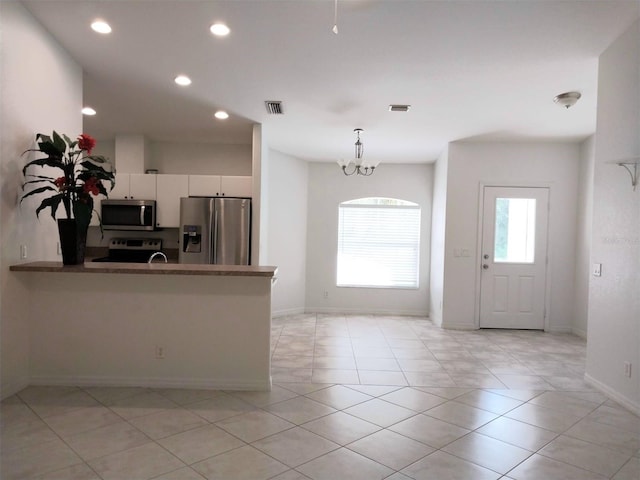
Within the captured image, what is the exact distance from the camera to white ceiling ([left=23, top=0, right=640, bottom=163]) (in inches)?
103

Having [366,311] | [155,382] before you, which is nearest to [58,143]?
[155,382]

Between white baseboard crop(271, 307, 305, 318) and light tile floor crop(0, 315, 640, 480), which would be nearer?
light tile floor crop(0, 315, 640, 480)

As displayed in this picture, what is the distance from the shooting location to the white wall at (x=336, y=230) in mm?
6887

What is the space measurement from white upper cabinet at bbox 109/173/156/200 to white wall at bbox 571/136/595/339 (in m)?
5.86

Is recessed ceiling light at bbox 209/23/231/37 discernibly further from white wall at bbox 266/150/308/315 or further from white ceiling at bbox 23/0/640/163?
white wall at bbox 266/150/308/315

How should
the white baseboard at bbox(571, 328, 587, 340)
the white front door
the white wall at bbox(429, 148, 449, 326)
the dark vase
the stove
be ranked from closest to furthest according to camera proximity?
the dark vase, the white baseboard at bbox(571, 328, 587, 340), the stove, the white front door, the white wall at bbox(429, 148, 449, 326)

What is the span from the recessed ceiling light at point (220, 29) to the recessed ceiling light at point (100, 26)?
0.76 meters

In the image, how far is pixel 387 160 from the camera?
6.74 metres

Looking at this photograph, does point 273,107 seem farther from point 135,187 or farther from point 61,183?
point 135,187

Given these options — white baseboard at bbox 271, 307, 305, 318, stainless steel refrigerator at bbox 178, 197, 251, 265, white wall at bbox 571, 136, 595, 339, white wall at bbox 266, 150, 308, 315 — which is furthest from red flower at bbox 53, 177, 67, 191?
white wall at bbox 571, 136, 595, 339

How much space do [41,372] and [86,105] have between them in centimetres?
299

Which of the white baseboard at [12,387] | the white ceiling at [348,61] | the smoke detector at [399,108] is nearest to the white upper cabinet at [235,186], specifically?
the white ceiling at [348,61]

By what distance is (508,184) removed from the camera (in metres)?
5.70

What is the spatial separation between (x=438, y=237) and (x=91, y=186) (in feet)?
15.8
